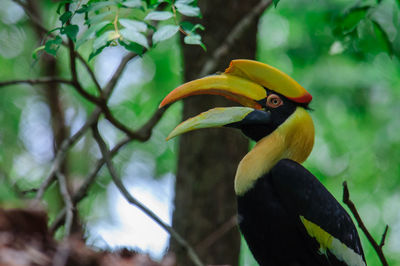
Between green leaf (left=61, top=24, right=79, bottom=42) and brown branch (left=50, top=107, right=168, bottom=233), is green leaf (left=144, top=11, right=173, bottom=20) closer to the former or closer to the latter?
green leaf (left=61, top=24, right=79, bottom=42)

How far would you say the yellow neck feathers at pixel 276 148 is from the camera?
2529 millimetres

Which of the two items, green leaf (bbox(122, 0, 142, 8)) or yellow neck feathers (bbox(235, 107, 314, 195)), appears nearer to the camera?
green leaf (bbox(122, 0, 142, 8))

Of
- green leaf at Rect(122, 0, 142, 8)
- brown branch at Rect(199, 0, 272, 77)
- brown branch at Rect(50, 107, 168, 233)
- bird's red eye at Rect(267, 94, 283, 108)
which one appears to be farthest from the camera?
brown branch at Rect(199, 0, 272, 77)

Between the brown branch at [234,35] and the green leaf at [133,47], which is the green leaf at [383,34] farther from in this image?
the green leaf at [133,47]

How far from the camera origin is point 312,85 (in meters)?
6.38

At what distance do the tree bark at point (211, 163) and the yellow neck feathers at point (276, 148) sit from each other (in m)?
0.71

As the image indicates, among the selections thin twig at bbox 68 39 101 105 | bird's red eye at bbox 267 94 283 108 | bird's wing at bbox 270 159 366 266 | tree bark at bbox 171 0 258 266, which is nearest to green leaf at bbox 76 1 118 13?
thin twig at bbox 68 39 101 105

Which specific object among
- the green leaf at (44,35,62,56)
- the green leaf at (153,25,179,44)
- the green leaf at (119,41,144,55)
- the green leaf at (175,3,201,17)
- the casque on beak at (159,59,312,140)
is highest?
the green leaf at (175,3,201,17)

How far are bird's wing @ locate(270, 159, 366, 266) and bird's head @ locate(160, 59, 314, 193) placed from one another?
0.26 ft

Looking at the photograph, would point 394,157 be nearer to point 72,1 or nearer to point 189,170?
point 189,170

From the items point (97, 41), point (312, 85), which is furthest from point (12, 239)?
point (312, 85)

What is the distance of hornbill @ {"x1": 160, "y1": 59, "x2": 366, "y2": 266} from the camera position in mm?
2488

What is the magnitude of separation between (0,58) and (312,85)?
160 inches

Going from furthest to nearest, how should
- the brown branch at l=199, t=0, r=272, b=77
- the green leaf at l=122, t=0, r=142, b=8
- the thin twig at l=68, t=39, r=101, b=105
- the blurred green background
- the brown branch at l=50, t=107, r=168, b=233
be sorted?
the blurred green background
the brown branch at l=199, t=0, r=272, b=77
the brown branch at l=50, t=107, r=168, b=233
the thin twig at l=68, t=39, r=101, b=105
the green leaf at l=122, t=0, r=142, b=8
